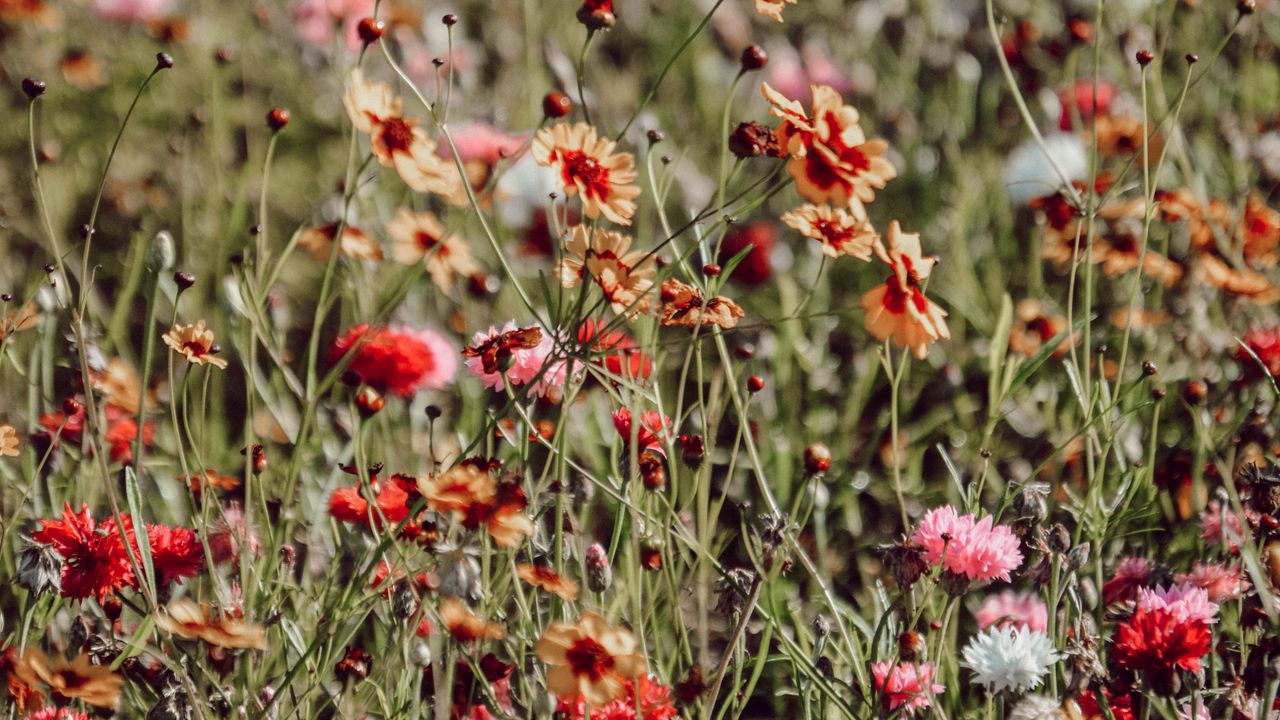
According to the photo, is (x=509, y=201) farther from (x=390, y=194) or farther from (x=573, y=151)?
(x=573, y=151)

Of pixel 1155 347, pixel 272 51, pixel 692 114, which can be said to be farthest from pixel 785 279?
pixel 272 51

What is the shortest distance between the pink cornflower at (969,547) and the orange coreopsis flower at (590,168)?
0.37m

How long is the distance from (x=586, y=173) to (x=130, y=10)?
1.67m

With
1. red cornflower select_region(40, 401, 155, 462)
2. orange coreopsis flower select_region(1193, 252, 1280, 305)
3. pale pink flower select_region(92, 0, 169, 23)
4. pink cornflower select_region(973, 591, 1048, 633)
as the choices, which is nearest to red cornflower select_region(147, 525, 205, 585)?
red cornflower select_region(40, 401, 155, 462)

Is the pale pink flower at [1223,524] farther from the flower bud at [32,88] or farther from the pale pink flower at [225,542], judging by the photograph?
the flower bud at [32,88]

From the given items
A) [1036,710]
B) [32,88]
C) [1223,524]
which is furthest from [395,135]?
[1223,524]

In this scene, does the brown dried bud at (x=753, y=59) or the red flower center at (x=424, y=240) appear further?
the red flower center at (x=424, y=240)

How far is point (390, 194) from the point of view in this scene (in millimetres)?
2266

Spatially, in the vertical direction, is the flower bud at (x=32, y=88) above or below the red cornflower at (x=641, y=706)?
above

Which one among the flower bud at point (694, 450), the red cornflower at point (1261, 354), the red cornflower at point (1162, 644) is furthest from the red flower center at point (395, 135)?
the red cornflower at point (1261, 354)

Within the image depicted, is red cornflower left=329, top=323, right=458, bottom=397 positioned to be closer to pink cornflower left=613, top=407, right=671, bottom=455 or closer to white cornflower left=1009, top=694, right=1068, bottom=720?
pink cornflower left=613, top=407, right=671, bottom=455

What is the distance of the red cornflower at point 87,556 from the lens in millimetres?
948

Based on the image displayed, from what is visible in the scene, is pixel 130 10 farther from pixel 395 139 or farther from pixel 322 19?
pixel 395 139

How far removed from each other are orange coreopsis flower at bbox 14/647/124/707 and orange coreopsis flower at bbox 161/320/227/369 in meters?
0.25
